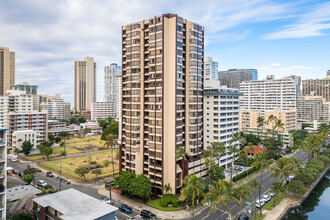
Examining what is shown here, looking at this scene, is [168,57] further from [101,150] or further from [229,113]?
[101,150]

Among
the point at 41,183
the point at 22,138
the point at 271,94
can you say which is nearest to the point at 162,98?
the point at 41,183

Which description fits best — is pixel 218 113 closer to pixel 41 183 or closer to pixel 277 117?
pixel 277 117

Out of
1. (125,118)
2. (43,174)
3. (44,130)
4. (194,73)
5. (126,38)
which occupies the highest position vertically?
(126,38)

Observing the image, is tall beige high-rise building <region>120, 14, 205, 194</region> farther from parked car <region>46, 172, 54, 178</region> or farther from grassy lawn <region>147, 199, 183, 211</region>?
parked car <region>46, 172, 54, 178</region>

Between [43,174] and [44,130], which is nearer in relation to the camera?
[43,174]

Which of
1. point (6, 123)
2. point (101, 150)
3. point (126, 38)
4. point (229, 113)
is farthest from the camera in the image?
point (6, 123)

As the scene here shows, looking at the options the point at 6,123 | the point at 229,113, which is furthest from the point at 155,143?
the point at 6,123

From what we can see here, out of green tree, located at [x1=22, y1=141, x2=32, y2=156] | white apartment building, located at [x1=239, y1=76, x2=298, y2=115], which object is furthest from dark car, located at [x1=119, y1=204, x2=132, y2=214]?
white apartment building, located at [x1=239, y1=76, x2=298, y2=115]
